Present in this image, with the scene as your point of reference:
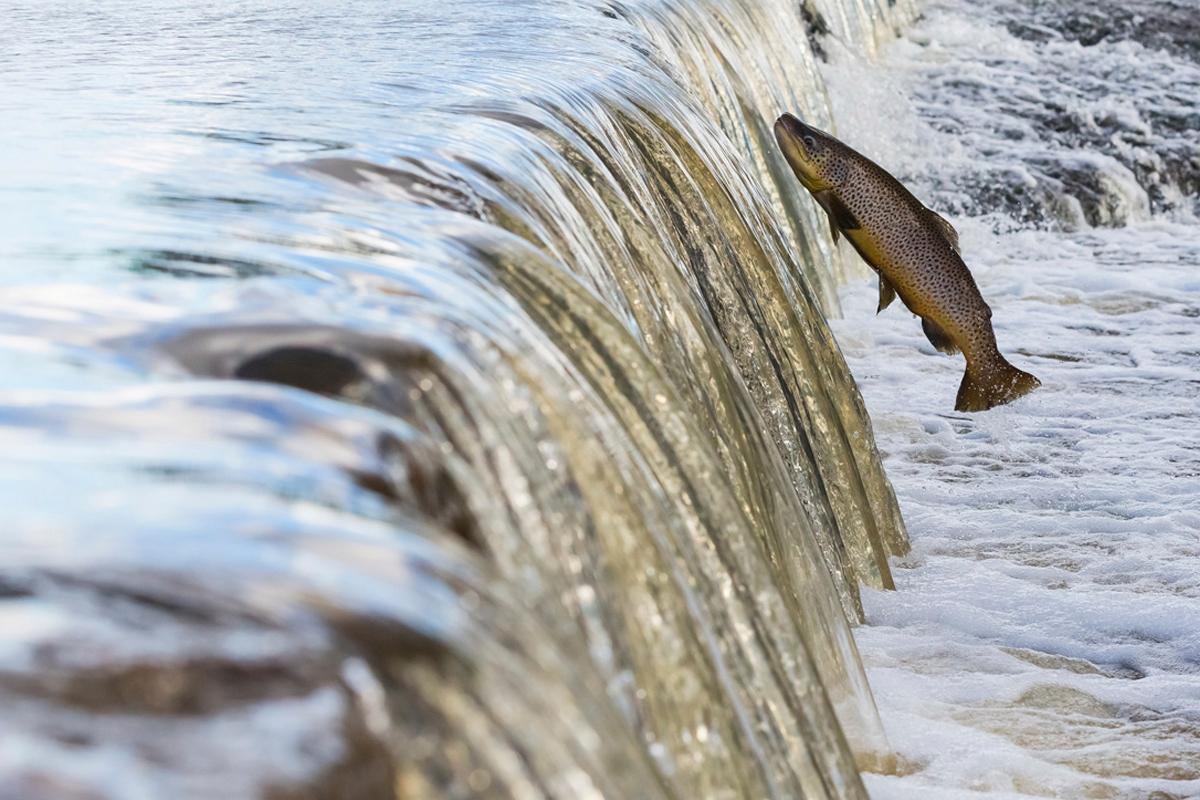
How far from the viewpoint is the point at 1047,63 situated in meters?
13.6

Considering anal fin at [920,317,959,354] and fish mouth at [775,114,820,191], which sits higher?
fish mouth at [775,114,820,191]

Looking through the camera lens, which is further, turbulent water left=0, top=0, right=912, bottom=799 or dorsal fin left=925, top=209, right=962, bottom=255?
dorsal fin left=925, top=209, right=962, bottom=255

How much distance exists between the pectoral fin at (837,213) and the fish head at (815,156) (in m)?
0.02

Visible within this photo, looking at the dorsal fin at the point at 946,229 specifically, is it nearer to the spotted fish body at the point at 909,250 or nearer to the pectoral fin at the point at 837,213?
the spotted fish body at the point at 909,250

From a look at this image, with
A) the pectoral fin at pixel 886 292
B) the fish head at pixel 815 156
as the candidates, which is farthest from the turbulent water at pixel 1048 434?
the fish head at pixel 815 156

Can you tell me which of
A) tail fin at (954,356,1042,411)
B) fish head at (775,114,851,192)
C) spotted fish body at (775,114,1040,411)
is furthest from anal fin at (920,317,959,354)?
fish head at (775,114,851,192)

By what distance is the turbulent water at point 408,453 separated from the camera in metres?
1.27

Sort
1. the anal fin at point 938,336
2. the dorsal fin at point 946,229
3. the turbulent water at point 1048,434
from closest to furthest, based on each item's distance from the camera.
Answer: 1. the turbulent water at point 1048,434
2. the dorsal fin at point 946,229
3. the anal fin at point 938,336

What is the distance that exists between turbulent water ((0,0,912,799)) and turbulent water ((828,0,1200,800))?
0.97ft

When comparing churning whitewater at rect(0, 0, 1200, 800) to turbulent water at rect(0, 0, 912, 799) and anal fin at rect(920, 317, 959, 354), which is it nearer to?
turbulent water at rect(0, 0, 912, 799)

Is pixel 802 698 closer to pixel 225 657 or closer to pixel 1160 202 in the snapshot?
pixel 225 657

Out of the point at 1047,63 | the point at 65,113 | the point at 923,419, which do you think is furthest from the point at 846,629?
the point at 1047,63

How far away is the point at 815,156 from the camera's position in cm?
509

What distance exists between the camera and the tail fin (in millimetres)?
5074
